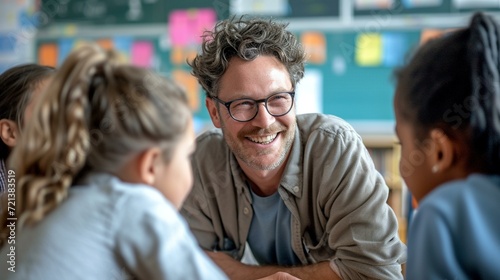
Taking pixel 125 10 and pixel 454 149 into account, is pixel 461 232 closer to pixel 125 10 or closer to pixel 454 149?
pixel 454 149

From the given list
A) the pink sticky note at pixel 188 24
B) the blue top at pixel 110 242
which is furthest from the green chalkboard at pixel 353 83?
the blue top at pixel 110 242

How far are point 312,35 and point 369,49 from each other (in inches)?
15.9

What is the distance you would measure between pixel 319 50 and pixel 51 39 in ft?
6.67

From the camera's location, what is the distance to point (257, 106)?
5.48 feet

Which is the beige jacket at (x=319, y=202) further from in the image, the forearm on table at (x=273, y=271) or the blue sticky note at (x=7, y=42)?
the blue sticky note at (x=7, y=42)


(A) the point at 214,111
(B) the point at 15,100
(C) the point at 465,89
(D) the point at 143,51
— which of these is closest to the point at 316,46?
(D) the point at 143,51

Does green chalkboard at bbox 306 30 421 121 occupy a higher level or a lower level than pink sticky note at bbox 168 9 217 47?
lower

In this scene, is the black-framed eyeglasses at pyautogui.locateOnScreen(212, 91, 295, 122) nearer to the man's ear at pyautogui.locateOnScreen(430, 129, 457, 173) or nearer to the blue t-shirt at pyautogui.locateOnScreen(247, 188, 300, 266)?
the blue t-shirt at pyautogui.locateOnScreen(247, 188, 300, 266)

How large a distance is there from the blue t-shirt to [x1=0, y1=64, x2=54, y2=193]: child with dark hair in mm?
686

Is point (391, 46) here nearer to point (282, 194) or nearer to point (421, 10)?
point (421, 10)

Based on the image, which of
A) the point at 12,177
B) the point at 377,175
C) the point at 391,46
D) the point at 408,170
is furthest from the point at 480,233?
the point at 391,46

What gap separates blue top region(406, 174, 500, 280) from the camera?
2.98ft

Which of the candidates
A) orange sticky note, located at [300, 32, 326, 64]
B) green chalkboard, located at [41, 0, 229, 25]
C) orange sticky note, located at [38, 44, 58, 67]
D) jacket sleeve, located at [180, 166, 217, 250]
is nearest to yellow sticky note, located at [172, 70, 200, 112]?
green chalkboard, located at [41, 0, 229, 25]

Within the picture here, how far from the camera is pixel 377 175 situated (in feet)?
5.27
